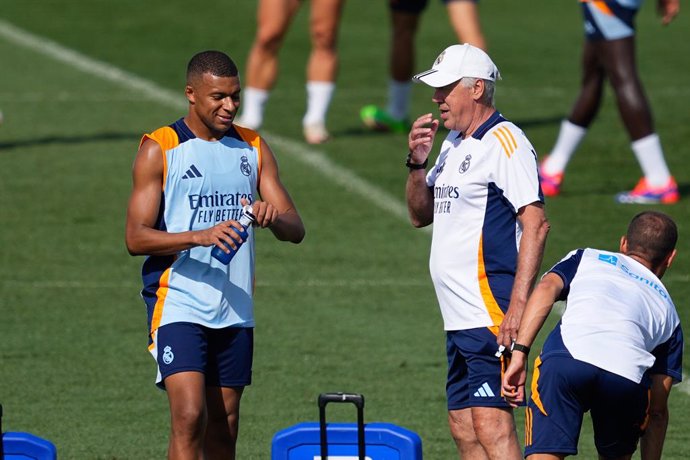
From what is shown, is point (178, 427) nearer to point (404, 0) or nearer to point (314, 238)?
point (314, 238)

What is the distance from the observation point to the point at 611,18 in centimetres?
1143

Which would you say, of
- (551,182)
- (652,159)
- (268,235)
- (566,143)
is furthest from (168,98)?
(652,159)

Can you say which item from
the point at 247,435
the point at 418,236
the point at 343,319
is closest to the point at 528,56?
the point at 418,236

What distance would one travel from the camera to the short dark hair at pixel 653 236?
6.10m

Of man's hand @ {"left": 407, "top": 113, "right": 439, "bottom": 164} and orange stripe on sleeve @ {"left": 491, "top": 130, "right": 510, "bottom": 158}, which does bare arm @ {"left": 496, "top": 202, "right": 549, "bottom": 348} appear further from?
man's hand @ {"left": 407, "top": 113, "right": 439, "bottom": 164}

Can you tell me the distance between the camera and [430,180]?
21.5ft

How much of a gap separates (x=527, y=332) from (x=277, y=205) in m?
1.19

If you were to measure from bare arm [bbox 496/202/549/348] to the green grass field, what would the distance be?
1.48 meters

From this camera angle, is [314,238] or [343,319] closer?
[343,319]

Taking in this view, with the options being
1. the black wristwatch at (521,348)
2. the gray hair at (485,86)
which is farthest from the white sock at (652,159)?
the black wristwatch at (521,348)

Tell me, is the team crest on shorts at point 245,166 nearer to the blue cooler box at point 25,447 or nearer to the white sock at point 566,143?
the blue cooler box at point 25,447

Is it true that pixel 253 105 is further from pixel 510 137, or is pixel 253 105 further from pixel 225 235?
pixel 225 235

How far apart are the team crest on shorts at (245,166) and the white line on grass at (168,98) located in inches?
214

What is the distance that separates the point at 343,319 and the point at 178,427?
3.56 meters
